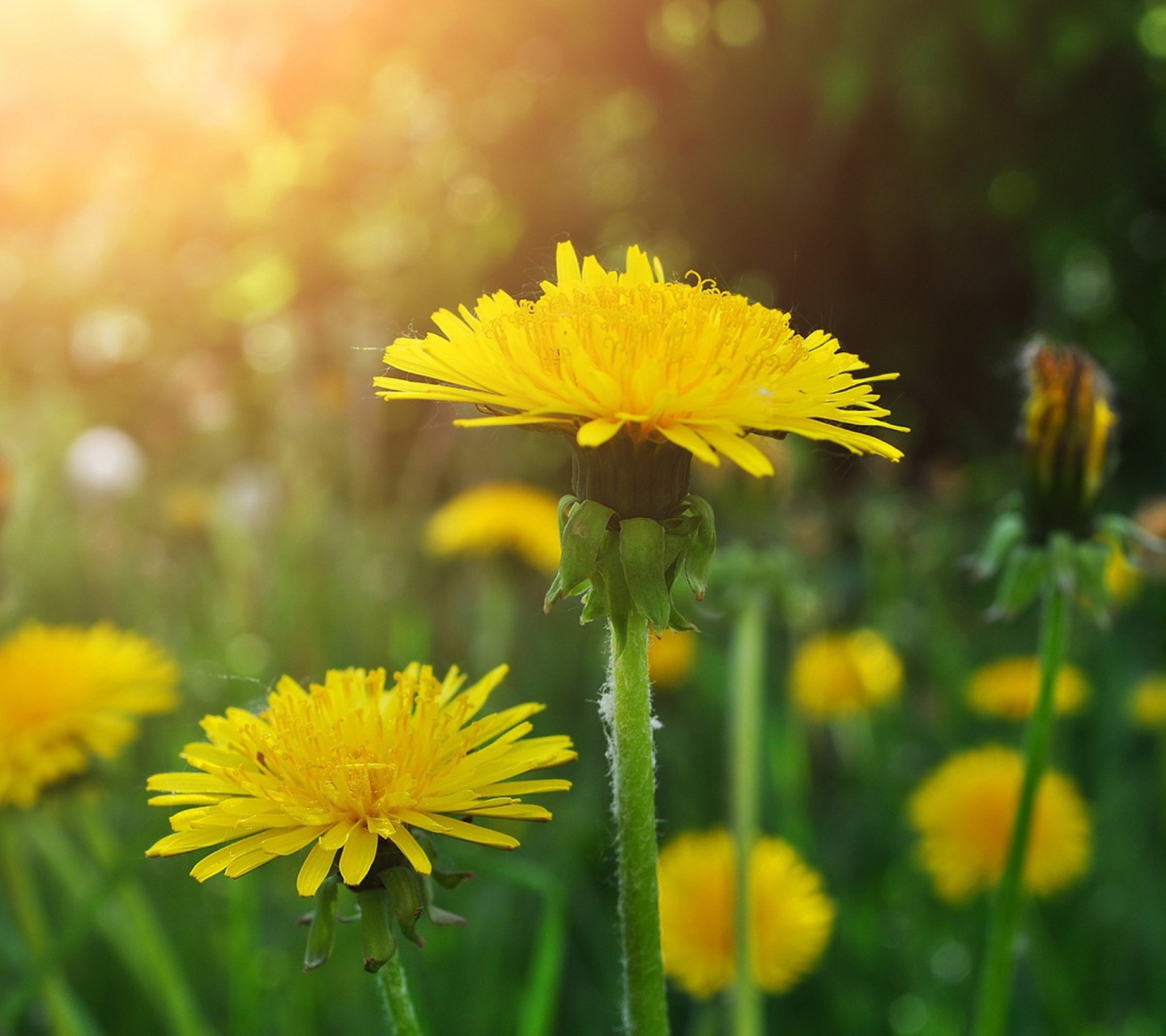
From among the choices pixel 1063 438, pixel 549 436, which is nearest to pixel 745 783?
pixel 1063 438

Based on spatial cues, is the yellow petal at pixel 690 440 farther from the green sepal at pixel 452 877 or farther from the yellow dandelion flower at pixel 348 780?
the green sepal at pixel 452 877

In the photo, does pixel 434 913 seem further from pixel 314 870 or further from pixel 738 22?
pixel 738 22

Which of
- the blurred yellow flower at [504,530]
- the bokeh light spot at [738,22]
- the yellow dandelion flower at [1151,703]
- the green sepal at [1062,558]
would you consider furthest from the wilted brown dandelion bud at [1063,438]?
the bokeh light spot at [738,22]

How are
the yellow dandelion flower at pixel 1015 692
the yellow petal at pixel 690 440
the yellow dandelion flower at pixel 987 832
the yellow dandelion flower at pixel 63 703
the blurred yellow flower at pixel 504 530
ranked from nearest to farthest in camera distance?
the yellow petal at pixel 690 440
the yellow dandelion flower at pixel 63 703
the yellow dandelion flower at pixel 987 832
the yellow dandelion flower at pixel 1015 692
the blurred yellow flower at pixel 504 530

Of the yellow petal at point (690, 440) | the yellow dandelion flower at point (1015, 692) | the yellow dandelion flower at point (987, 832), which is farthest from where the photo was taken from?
the yellow dandelion flower at point (1015, 692)

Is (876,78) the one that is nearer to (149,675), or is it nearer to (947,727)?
(947,727)

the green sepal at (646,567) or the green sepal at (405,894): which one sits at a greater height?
the green sepal at (646,567)

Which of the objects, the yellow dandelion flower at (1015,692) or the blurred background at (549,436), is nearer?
the blurred background at (549,436)

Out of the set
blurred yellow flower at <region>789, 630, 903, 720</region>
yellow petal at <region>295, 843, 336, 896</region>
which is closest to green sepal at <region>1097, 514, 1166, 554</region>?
yellow petal at <region>295, 843, 336, 896</region>
